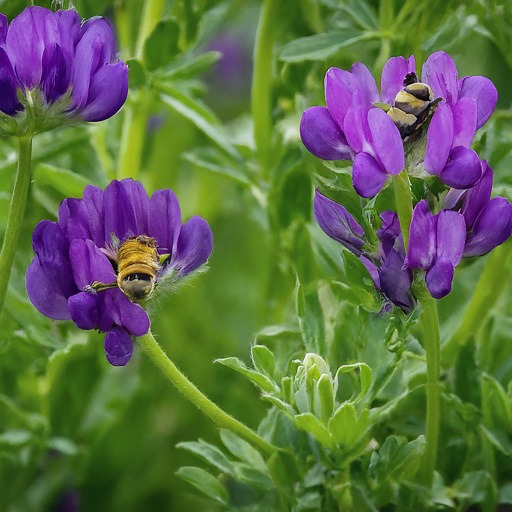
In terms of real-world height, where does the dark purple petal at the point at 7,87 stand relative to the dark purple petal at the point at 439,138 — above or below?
above

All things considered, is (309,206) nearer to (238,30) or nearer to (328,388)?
(328,388)

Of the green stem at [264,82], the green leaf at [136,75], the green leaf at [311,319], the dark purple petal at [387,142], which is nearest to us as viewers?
the dark purple petal at [387,142]

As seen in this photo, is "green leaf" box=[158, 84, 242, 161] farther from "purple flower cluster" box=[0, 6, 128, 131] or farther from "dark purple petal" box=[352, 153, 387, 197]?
"dark purple petal" box=[352, 153, 387, 197]

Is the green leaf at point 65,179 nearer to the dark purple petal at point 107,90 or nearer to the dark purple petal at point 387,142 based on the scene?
the dark purple petal at point 107,90

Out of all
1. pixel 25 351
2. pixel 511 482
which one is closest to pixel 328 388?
pixel 511 482

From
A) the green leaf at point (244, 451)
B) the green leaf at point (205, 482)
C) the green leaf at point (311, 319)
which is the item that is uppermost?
the green leaf at point (311, 319)

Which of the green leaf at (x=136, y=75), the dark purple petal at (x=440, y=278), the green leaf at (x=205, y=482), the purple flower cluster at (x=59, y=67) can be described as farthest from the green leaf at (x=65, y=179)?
the dark purple petal at (x=440, y=278)

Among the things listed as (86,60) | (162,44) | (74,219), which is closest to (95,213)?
(74,219)

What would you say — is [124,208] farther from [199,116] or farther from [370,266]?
[199,116]

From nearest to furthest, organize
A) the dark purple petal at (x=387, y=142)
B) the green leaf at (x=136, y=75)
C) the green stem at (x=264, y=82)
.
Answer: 1. the dark purple petal at (x=387, y=142)
2. the green leaf at (x=136, y=75)
3. the green stem at (x=264, y=82)
